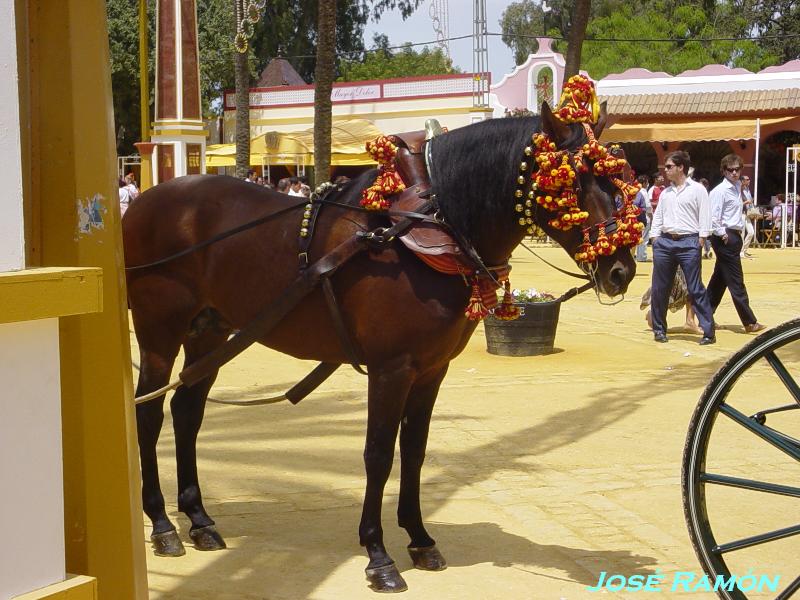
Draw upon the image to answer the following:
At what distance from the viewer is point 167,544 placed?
214 inches

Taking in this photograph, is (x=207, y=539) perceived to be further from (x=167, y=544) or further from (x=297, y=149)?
(x=297, y=149)

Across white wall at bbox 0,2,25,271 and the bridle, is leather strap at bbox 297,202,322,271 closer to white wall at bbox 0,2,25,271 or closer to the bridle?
the bridle

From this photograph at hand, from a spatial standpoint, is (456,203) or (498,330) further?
(498,330)

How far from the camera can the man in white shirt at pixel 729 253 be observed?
1294cm

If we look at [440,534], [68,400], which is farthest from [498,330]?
[68,400]

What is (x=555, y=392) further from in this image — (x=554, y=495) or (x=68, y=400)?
(x=68, y=400)

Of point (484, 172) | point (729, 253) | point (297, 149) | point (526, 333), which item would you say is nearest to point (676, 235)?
point (729, 253)

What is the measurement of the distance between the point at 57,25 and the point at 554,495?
13.7 ft

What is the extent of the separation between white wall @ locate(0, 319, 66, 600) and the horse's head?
251 centimetres

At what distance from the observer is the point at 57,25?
10.5 ft

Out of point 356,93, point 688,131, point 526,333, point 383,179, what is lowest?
point 526,333

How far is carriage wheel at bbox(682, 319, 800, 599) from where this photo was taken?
373cm

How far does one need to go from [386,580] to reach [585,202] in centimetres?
190

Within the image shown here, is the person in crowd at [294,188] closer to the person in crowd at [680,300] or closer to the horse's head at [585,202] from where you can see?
the person in crowd at [680,300]
